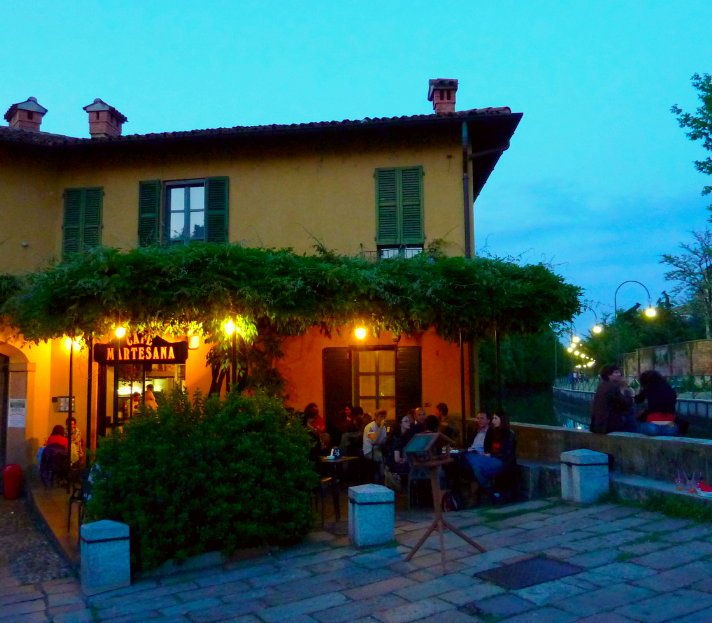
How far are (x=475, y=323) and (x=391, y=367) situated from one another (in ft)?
10.1

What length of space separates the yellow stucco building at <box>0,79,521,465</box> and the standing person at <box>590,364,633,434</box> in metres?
3.95

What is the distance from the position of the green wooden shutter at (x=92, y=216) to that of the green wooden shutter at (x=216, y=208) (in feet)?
6.37

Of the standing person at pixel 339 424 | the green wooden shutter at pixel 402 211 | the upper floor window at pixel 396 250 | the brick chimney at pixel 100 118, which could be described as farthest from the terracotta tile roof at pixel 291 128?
the standing person at pixel 339 424

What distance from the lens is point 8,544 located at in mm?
7738

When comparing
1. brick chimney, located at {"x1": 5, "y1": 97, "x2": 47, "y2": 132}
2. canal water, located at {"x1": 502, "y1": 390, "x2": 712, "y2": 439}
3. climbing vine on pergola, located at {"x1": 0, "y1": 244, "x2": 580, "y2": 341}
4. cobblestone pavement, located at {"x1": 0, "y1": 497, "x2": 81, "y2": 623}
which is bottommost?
canal water, located at {"x1": 502, "y1": 390, "x2": 712, "y2": 439}

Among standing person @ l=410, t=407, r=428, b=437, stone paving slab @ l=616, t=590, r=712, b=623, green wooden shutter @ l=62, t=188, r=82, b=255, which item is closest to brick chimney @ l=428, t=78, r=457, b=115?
standing person @ l=410, t=407, r=428, b=437

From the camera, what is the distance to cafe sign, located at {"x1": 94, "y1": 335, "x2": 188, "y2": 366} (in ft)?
39.7

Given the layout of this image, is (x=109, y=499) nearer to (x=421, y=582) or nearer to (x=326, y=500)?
(x=421, y=582)

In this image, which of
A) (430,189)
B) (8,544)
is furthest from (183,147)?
(8,544)

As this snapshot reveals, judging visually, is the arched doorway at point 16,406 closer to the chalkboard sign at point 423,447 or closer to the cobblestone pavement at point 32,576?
the cobblestone pavement at point 32,576

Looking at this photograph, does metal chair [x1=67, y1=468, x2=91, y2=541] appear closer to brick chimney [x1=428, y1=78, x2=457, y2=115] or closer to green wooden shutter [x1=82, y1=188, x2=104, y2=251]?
green wooden shutter [x1=82, y1=188, x2=104, y2=251]

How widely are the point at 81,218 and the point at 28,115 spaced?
11.1ft

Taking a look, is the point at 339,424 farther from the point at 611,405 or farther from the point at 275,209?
the point at 611,405

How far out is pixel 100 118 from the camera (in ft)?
43.1
